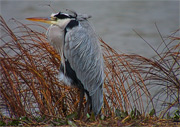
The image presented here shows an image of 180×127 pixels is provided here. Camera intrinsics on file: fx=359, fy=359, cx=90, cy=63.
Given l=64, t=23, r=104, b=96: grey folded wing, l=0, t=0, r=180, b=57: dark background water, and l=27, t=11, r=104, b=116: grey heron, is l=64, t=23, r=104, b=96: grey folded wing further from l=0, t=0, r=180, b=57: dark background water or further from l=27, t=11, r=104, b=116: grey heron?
l=0, t=0, r=180, b=57: dark background water

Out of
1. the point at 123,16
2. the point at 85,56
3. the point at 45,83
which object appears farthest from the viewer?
the point at 123,16

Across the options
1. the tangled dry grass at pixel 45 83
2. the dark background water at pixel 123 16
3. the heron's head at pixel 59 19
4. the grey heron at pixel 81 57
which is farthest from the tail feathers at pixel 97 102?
the dark background water at pixel 123 16

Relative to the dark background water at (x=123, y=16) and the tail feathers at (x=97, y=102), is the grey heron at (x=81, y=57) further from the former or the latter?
the dark background water at (x=123, y=16)

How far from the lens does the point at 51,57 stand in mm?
3959

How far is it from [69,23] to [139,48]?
4989mm

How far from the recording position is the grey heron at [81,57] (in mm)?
3727

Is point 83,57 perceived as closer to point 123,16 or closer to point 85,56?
point 85,56

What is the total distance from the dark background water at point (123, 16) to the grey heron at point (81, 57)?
14.5 ft

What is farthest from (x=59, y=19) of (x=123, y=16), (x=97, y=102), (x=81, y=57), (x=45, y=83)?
(x=123, y=16)

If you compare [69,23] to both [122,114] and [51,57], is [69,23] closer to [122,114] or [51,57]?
[51,57]

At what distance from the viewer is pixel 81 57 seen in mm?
3783

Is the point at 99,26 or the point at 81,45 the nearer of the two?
the point at 81,45

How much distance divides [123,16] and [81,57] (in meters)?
7.71

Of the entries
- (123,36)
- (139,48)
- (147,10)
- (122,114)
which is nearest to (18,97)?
(122,114)
